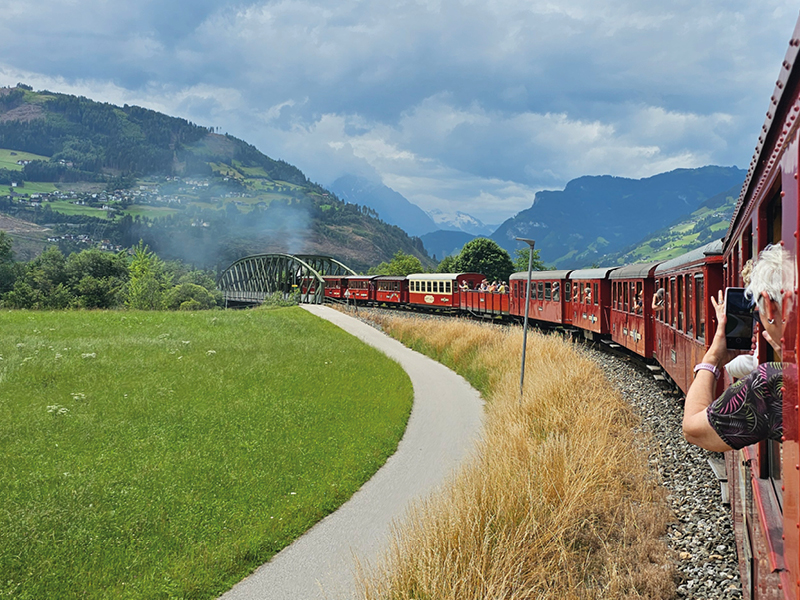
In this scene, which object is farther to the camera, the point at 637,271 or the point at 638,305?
the point at 637,271

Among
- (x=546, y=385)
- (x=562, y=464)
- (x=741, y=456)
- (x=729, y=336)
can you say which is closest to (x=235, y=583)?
(x=562, y=464)

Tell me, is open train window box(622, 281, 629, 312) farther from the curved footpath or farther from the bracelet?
the bracelet

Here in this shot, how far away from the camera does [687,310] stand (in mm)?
10391

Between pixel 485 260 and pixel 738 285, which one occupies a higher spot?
pixel 485 260

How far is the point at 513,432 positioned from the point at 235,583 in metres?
4.46

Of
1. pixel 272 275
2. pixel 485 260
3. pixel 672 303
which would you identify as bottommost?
pixel 672 303

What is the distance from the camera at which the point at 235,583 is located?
22.5 ft

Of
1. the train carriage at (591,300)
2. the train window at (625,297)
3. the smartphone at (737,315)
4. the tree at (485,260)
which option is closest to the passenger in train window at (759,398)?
the smartphone at (737,315)

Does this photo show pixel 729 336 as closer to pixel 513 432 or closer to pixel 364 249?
pixel 513 432

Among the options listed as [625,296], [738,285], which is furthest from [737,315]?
[625,296]

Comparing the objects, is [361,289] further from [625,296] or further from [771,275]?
[771,275]

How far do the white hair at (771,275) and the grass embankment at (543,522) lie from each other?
344cm

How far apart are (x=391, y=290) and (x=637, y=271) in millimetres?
31761

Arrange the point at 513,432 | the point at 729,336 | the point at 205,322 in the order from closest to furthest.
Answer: the point at 729,336, the point at 513,432, the point at 205,322
